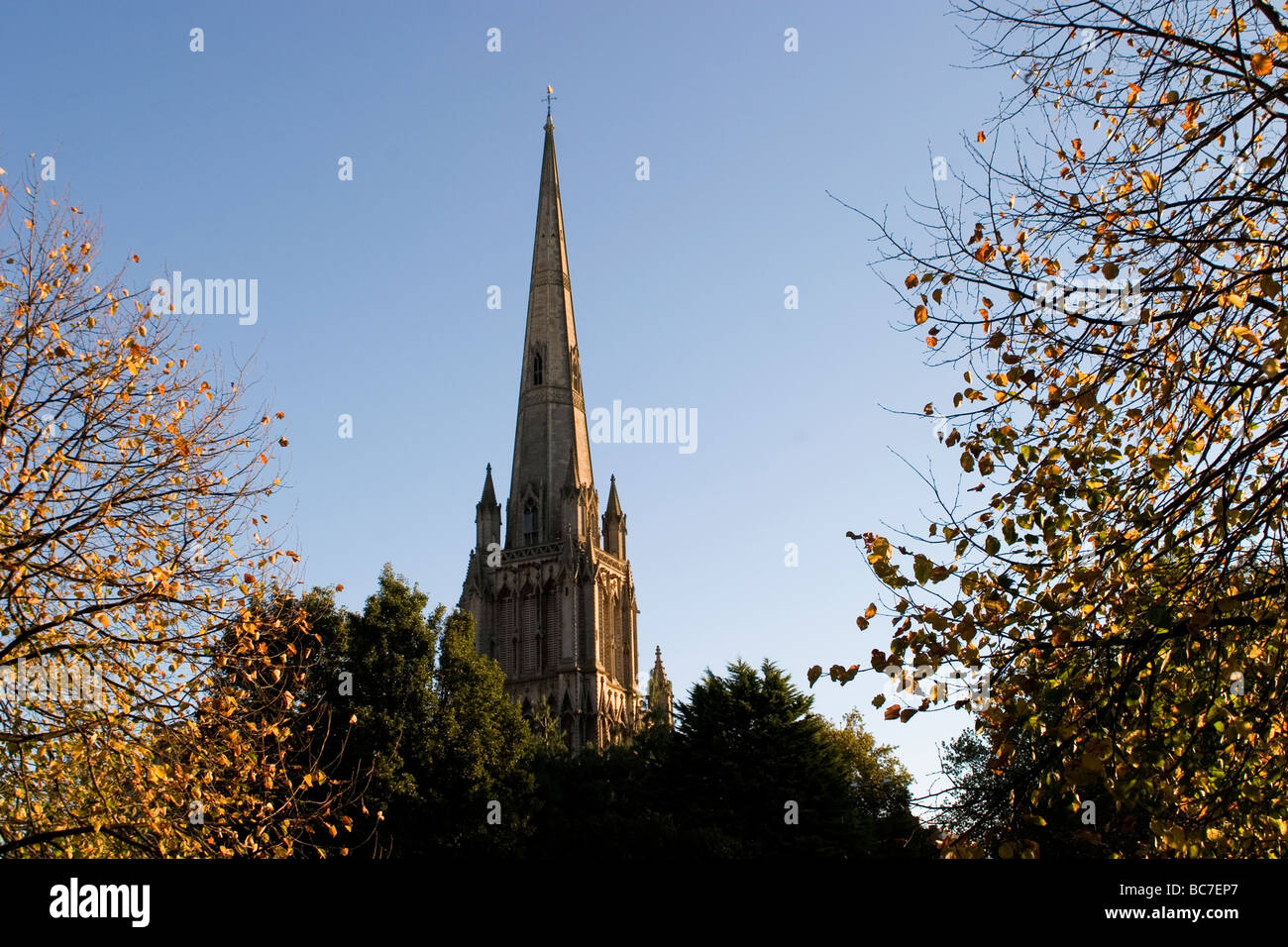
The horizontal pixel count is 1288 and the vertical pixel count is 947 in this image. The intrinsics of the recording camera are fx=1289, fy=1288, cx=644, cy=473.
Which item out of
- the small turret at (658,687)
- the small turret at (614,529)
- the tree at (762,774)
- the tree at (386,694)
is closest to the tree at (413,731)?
the tree at (386,694)

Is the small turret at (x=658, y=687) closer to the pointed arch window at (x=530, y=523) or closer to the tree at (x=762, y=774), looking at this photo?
the pointed arch window at (x=530, y=523)

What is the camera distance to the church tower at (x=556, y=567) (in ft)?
258

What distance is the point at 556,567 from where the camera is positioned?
82250 mm

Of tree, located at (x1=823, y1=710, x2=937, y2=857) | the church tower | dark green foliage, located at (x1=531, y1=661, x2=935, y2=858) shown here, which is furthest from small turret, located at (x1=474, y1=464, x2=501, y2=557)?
dark green foliage, located at (x1=531, y1=661, x2=935, y2=858)

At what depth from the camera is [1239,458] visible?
9.45 meters

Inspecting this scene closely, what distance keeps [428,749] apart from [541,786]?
818cm

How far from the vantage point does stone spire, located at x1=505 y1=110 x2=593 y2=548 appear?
281ft

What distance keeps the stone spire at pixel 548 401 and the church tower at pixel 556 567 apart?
0.09m

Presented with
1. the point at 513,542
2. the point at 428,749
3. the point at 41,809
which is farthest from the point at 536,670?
the point at 41,809

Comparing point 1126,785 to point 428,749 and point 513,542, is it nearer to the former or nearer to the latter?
point 428,749

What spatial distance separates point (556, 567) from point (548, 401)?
42.2 feet

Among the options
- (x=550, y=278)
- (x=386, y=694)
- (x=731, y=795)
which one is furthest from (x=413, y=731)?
(x=550, y=278)

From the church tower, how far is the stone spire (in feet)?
0.30

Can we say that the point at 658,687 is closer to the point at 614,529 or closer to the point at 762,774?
the point at 614,529
